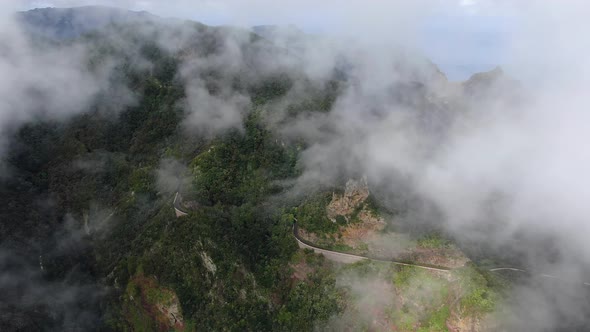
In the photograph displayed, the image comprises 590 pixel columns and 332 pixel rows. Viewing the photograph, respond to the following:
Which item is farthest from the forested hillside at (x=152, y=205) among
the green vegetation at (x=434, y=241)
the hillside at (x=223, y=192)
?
the green vegetation at (x=434, y=241)

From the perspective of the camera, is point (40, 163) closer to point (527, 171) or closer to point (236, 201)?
point (236, 201)

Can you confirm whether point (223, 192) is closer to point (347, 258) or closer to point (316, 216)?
point (316, 216)

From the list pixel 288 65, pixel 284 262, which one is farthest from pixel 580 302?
pixel 288 65

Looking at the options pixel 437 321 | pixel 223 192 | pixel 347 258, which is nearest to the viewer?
pixel 437 321

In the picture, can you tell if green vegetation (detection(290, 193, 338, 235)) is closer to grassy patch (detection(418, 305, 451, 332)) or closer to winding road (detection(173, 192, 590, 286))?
winding road (detection(173, 192, 590, 286))

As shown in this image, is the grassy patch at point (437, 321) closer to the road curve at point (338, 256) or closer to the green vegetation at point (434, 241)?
the road curve at point (338, 256)

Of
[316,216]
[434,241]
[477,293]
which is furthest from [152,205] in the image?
[477,293]

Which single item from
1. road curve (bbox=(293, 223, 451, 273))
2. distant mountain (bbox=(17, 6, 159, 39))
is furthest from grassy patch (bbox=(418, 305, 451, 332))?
distant mountain (bbox=(17, 6, 159, 39))

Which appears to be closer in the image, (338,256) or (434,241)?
(434,241)
